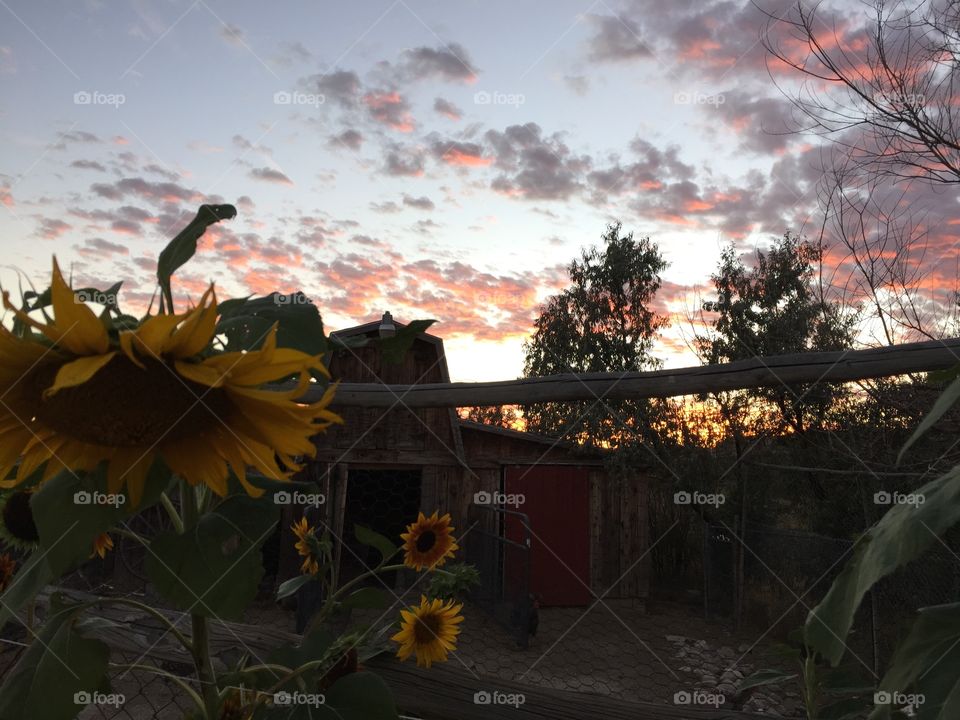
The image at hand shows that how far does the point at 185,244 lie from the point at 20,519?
0.66 metres

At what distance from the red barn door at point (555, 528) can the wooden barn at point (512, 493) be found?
0.05ft

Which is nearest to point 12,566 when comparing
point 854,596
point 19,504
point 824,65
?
point 19,504

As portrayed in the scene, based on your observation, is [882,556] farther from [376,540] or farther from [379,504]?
[379,504]

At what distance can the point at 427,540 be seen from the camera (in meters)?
1.73

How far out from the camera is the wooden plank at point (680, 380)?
49.4 inches

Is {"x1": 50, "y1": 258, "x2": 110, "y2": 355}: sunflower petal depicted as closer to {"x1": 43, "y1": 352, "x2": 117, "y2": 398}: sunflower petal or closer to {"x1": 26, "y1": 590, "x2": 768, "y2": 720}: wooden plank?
{"x1": 43, "y1": 352, "x2": 117, "y2": 398}: sunflower petal

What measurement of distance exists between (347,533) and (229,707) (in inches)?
406

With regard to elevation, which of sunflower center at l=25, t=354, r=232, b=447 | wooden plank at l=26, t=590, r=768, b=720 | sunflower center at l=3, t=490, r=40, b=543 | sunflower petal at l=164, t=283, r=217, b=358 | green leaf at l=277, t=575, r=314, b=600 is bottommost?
wooden plank at l=26, t=590, r=768, b=720

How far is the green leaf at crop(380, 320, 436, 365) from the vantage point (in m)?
0.85

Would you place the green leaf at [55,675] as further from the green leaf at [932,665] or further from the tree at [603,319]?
the tree at [603,319]

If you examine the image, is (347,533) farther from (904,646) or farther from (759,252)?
(904,646)

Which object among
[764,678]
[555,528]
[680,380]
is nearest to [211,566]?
[764,678]

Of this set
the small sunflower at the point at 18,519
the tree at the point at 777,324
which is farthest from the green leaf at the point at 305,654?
the tree at the point at 777,324

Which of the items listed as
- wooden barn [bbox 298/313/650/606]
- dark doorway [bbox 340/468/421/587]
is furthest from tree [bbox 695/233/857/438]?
dark doorway [bbox 340/468/421/587]
